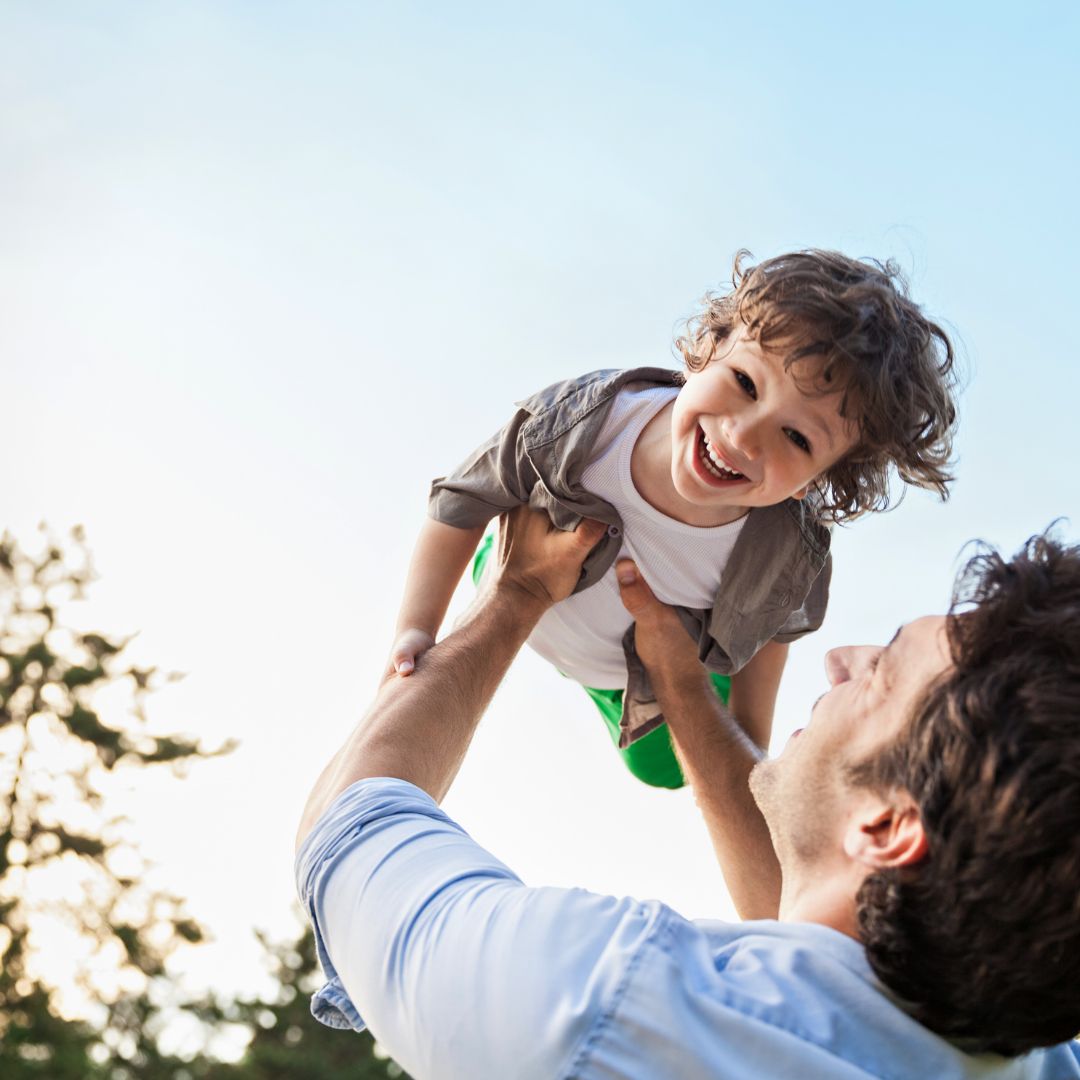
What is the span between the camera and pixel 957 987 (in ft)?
5.20

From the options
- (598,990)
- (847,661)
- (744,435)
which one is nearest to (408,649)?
(744,435)

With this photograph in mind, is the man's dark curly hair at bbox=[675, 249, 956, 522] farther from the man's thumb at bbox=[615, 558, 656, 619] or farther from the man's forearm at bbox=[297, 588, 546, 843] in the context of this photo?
the man's forearm at bbox=[297, 588, 546, 843]

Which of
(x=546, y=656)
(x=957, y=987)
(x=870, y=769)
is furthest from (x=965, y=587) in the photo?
(x=546, y=656)

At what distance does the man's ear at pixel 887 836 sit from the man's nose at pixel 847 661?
0.30 m

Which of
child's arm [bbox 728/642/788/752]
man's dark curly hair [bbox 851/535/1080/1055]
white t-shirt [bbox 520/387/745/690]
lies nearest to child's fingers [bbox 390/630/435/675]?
white t-shirt [bbox 520/387/745/690]

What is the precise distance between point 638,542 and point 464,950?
1.73m

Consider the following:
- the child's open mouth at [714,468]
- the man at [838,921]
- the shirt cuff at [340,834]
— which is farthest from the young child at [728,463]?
the man at [838,921]

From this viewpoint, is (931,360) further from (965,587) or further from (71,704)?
(71,704)

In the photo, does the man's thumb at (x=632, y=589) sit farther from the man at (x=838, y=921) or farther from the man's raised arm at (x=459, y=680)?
the man at (x=838, y=921)

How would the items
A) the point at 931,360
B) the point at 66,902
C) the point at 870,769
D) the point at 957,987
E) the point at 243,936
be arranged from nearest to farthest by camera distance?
the point at 957,987 → the point at 870,769 → the point at 931,360 → the point at 66,902 → the point at 243,936

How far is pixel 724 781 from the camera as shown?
3047 mm

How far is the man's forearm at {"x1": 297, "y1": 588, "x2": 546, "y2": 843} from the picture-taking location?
2189 millimetres

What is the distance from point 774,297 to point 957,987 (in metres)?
1.87

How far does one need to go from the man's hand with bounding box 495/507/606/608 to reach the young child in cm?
3
